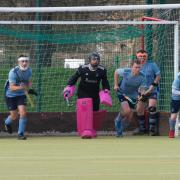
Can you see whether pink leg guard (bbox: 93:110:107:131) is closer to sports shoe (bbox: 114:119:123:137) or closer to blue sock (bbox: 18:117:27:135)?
sports shoe (bbox: 114:119:123:137)

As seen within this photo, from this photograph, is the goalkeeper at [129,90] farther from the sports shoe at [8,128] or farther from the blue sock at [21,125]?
the sports shoe at [8,128]

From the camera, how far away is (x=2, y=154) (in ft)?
36.0

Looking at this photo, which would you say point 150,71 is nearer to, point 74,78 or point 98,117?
point 98,117

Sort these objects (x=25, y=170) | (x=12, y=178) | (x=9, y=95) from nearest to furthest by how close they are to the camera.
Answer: (x=12, y=178), (x=25, y=170), (x=9, y=95)

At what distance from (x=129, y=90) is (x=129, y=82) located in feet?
0.59

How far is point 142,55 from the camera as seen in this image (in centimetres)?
1455

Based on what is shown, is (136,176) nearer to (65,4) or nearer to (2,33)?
(2,33)

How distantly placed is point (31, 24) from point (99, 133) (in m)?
2.55

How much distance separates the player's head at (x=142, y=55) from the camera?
14531 mm

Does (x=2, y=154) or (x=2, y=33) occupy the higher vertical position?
(x=2, y=33)

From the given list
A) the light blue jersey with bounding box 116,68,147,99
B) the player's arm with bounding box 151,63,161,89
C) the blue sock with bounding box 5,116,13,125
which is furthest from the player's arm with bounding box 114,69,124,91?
the blue sock with bounding box 5,116,13,125

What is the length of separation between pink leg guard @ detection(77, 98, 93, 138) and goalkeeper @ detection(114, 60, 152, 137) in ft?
1.91

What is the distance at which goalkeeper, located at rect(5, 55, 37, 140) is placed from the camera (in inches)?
547

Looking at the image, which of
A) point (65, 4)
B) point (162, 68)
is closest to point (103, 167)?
point (162, 68)
